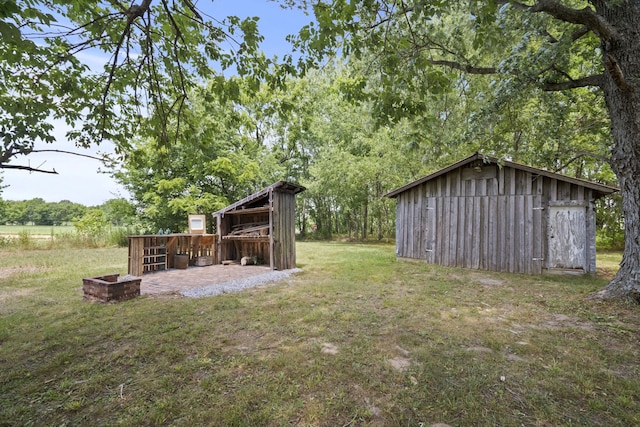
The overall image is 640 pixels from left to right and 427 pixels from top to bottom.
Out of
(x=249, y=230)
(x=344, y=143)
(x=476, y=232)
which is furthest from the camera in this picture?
(x=344, y=143)

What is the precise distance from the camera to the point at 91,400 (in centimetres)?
234

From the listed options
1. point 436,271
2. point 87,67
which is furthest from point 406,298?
point 87,67

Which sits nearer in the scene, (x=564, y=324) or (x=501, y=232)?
(x=564, y=324)

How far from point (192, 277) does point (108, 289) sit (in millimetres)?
2395

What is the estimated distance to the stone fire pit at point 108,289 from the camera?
4991 millimetres

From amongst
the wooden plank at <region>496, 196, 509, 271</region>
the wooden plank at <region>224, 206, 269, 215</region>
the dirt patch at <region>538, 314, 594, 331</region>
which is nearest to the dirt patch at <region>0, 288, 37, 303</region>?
the wooden plank at <region>224, 206, 269, 215</region>

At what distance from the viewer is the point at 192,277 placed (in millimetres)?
7324

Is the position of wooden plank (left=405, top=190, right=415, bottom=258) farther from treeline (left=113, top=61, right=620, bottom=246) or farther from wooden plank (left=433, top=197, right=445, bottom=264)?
treeline (left=113, top=61, right=620, bottom=246)

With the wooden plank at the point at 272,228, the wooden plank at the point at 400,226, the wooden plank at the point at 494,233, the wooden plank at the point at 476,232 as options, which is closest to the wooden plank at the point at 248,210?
the wooden plank at the point at 272,228

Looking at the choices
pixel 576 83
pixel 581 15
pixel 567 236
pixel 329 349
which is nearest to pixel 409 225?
pixel 567 236

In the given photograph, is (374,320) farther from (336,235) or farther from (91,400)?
(336,235)

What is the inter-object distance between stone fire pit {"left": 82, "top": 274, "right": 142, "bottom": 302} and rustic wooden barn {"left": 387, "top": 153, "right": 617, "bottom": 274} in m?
8.21

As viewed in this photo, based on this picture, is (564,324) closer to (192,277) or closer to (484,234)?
(484,234)

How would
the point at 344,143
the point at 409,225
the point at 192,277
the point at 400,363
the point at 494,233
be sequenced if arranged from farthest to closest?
the point at 344,143 < the point at 409,225 < the point at 494,233 < the point at 192,277 < the point at 400,363
